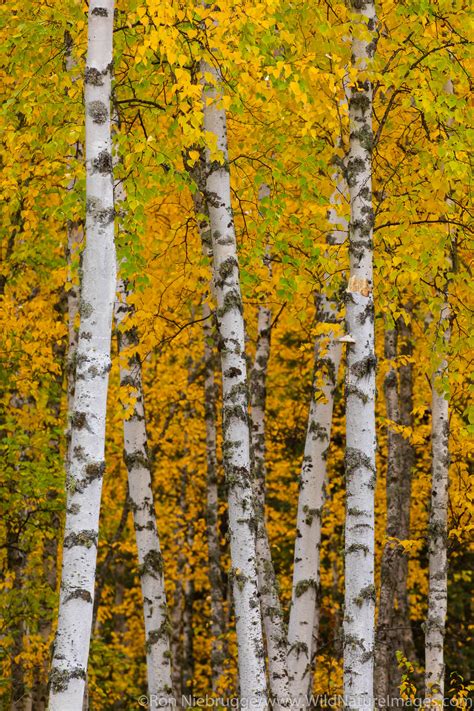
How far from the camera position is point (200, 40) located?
28.0 ft

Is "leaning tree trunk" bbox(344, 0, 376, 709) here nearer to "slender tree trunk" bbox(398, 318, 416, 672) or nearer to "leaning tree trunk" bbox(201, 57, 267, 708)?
"leaning tree trunk" bbox(201, 57, 267, 708)

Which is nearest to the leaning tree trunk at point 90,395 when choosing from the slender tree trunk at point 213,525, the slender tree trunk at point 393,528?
the slender tree trunk at point 393,528

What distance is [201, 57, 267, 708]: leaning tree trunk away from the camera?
26.8 ft

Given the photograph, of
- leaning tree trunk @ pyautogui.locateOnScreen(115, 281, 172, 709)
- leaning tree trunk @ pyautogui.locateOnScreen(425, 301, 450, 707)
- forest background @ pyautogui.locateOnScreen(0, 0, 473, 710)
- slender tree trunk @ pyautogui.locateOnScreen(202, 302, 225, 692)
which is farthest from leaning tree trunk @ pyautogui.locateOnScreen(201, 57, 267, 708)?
slender tree trunk @ pyautogui.locateOnScreen(202, 302, 225, 692)

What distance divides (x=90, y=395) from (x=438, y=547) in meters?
6.62

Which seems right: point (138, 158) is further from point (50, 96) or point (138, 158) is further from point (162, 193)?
point (162, 193)

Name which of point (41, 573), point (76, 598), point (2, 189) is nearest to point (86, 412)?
point (76, 598)

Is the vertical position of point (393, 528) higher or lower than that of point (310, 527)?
higher


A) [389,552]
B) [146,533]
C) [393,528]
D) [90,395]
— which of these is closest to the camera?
[90,395]

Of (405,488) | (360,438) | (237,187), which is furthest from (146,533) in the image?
(405,488)

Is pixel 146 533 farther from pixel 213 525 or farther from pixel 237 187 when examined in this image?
pixel 213 525

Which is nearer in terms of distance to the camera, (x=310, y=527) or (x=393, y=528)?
(x=310, y=527)

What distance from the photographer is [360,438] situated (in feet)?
26.6

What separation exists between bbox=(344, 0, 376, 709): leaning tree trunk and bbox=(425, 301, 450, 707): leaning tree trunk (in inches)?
136
